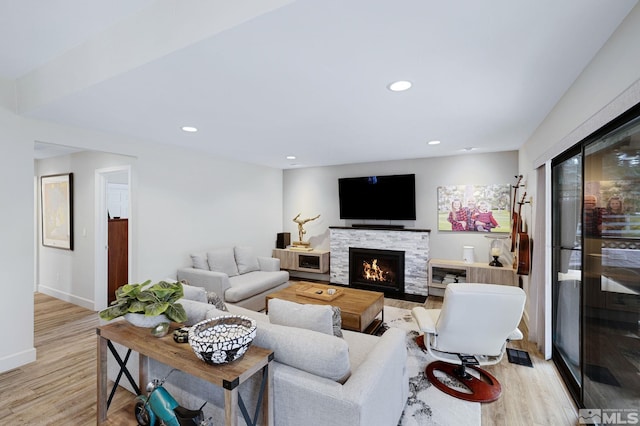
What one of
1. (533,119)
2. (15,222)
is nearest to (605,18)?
(533,119)

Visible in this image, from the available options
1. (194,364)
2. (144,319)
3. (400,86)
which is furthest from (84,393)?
(400,86)

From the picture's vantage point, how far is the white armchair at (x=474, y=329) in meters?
2.09

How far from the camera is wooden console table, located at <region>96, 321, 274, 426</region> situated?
1288mm

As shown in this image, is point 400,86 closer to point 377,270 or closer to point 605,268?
point 605,268

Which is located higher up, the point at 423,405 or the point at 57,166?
the point at 57,166

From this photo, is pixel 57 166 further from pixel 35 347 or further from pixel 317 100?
pixel 317 100

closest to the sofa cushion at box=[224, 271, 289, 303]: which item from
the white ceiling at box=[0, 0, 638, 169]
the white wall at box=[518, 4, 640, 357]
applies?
the white ceiling at box=[0, 0, 638, 169]

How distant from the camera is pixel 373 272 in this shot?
17.6 ft

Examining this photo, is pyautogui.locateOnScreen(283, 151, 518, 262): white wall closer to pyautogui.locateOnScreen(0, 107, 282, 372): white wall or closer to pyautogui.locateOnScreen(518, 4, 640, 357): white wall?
pyautogui.locateOnScreen(0, 107, 282, 372): white wall

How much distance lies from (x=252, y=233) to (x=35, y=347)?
329cm

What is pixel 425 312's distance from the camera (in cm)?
264

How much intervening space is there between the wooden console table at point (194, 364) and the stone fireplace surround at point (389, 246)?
3.86m

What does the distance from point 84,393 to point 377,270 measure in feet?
14.0

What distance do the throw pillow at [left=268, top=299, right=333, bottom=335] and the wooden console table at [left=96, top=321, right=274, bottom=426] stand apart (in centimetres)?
39
